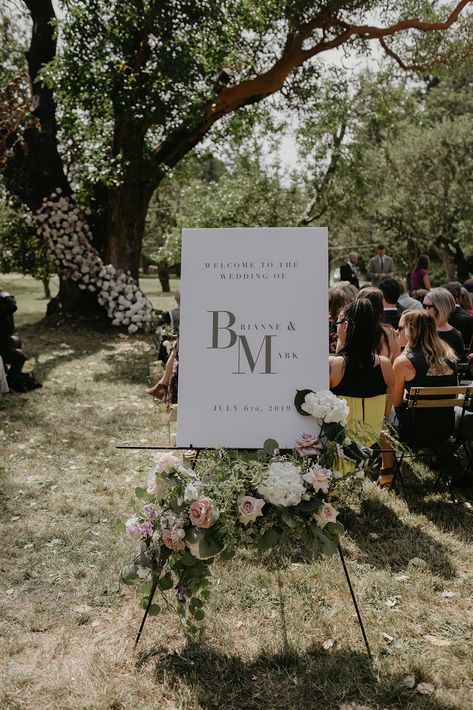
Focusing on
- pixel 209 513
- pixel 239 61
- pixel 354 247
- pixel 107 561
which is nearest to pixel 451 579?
pixel 209 513

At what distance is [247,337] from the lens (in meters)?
3.30

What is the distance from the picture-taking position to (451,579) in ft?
12.8

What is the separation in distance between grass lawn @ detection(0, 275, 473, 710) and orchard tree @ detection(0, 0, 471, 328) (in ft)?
26.3

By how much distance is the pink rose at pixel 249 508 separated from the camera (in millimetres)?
2979

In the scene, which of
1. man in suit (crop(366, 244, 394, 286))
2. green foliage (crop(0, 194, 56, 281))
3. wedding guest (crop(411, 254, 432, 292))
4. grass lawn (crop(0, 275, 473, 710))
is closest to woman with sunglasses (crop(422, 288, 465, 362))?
grass lawn (crop(0, 275, 473, 710))

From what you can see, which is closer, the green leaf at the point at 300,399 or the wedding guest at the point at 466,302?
the green leaf at the point at 300,399

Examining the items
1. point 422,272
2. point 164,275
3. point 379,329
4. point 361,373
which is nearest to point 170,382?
point 361,373

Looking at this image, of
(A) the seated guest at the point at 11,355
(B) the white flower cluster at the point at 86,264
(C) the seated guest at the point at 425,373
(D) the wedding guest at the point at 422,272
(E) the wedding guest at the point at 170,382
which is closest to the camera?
(C) the seated guest at the point at 425,373

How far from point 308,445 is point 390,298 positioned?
449 cm

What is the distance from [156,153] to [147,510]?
11652 mm

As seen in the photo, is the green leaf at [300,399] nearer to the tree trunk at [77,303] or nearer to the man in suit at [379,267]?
the tree trunk at [77,303]

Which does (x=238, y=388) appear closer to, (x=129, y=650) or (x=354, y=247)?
(x=129, y=650)

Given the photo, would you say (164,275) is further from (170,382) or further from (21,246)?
(170,382)

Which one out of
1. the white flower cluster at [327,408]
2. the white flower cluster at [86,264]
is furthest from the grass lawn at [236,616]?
the white flower cluster at [86,264]
